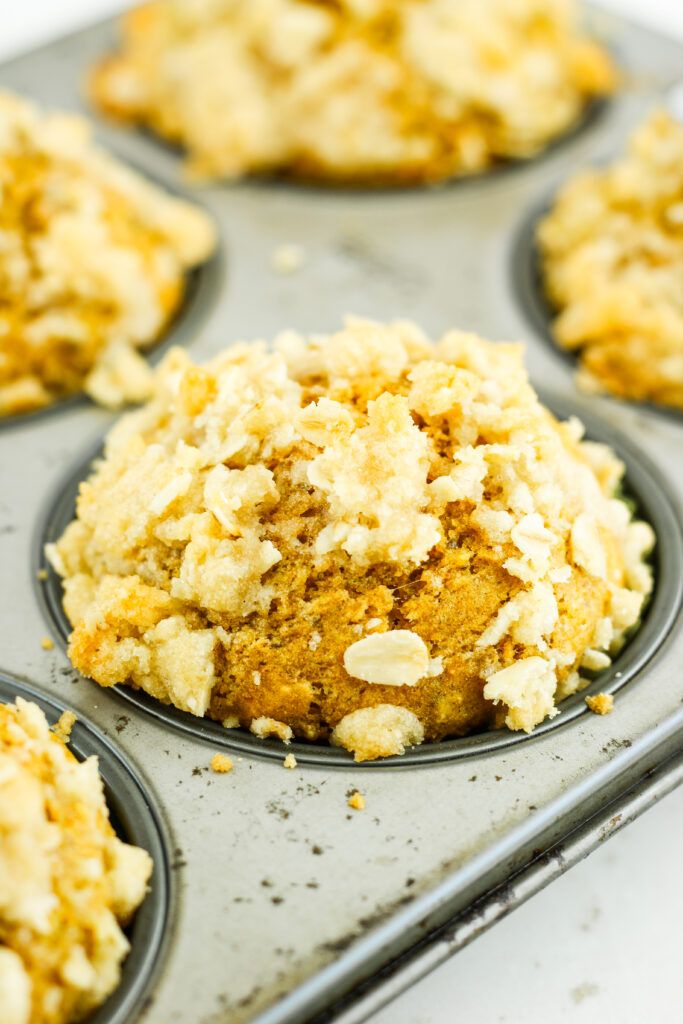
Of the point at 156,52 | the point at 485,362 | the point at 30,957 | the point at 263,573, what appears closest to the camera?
the point at 30,957

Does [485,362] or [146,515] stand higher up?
[485,362]

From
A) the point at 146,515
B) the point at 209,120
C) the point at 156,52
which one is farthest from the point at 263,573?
the point at 156,52

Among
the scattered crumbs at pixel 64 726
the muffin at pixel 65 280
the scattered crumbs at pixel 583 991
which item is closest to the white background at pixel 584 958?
the scattered crumbs at pixel 583 991

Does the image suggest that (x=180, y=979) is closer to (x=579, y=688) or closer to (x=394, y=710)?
(x=394, y=710)

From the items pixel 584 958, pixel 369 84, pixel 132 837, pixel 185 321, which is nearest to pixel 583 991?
pixel 584 958

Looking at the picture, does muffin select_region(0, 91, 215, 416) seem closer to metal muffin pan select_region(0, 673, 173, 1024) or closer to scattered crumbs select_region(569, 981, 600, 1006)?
metal muffin pan select_region(0, 673, 173, 1024)

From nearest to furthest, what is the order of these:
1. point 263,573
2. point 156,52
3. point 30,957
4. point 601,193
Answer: point 30,957 < point 263,573 < point 601,193 < point 156,52

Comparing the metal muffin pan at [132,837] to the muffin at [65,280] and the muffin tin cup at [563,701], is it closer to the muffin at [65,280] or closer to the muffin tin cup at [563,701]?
the muffin tin cup at [563,701]

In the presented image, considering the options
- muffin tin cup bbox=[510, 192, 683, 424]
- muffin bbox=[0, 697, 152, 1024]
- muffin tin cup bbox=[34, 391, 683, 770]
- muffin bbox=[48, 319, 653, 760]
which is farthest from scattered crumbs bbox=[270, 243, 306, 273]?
muffin bbox=[0, 697, 152, 1024]
